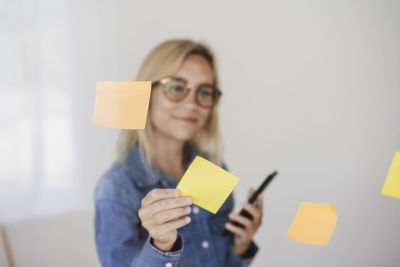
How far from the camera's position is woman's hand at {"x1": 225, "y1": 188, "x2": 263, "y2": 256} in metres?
0.66

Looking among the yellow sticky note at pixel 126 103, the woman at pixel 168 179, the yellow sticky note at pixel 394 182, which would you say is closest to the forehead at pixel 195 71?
the woman at pixel 168 179

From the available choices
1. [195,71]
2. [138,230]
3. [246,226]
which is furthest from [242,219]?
[195,71]

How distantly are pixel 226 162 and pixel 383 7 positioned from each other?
0.49 metres

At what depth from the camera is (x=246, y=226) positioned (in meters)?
0.68

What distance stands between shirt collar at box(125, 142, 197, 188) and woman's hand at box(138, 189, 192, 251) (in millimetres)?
174

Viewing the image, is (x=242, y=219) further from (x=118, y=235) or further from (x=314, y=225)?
(x=118, y=235)

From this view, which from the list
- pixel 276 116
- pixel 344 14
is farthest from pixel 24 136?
pixel 344 14

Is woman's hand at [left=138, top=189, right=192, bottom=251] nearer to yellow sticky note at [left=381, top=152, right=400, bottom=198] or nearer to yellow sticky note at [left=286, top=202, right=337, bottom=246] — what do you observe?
yellow sticky note at [left=286, top=202, right=337, bottom=246]

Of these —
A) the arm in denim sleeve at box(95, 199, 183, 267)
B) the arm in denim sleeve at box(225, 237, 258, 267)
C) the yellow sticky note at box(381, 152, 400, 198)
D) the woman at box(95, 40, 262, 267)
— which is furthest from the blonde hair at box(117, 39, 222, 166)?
the yellow sticky note at box(381, 152, 400, 198)

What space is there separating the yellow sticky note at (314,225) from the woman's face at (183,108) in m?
0.29

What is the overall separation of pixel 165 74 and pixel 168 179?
0.75 ft

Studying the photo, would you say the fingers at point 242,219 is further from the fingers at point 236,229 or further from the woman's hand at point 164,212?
the woman's hand at point 164,212

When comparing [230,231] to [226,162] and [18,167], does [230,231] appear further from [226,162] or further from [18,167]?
[18,167]

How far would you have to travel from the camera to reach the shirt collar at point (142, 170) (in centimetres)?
63
